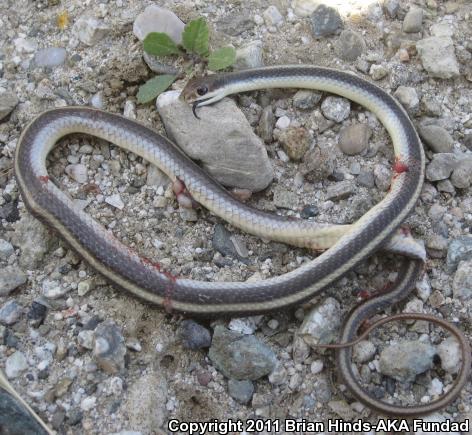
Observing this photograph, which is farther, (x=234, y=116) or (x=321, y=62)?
(x=321, y=62)

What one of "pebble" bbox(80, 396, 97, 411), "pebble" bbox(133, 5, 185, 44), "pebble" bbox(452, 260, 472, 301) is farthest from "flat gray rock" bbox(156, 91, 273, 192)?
"pebble" bbox(80, 396, 97, 411)

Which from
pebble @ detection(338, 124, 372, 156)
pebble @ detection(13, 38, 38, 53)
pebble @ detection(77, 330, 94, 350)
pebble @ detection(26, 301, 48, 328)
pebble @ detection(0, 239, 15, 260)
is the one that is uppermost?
pebble @ detection(13, 38, 38, 53)

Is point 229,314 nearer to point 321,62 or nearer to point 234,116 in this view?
point 234,116

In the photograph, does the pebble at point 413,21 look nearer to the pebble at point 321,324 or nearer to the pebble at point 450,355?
the pebble at point 321,324

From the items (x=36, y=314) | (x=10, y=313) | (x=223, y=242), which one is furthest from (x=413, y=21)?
(x=10, y=313)

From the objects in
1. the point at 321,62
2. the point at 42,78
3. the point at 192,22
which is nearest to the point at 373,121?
the point at 321,62

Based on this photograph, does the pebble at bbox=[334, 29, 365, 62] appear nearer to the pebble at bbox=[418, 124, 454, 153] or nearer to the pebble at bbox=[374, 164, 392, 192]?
the pebble at bbox=[418, 124, 454, 153]
